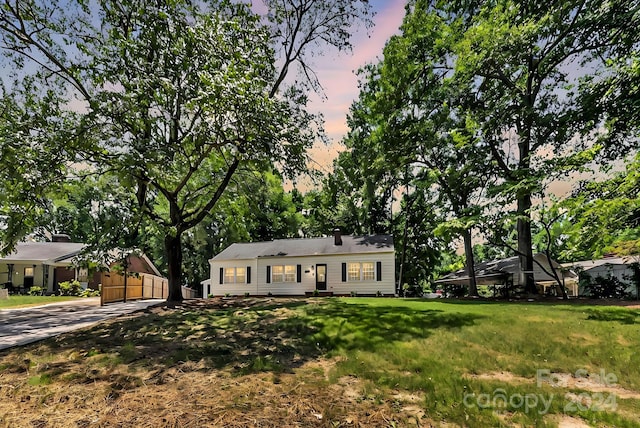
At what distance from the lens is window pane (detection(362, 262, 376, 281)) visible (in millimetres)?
23031

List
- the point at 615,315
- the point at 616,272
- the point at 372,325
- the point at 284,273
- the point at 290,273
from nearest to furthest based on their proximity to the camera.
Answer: the point at 372,325 → the point at 615,315 → the point at 290,273 → the point at 284,273 → the point at 616,272

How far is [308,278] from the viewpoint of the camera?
24375 millimetres

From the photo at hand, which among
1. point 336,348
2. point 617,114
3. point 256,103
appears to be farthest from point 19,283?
point 617,114

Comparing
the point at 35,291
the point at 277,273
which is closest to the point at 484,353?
the point at 277,273

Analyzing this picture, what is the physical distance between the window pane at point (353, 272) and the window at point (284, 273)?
157 inches

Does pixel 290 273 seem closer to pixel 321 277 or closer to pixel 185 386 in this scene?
pixel 321 277

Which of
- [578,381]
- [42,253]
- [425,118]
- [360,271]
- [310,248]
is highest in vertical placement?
[425,118]

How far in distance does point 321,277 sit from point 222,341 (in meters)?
17.3

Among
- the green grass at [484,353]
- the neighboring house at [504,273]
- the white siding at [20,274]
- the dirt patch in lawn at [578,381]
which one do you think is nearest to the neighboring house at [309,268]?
the neighboring house at [504,273]

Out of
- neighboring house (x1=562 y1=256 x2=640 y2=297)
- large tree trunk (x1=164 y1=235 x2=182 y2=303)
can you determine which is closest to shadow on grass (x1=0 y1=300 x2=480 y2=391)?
large tree trunk (x1=164 y1=235 x2=182 y2=303)

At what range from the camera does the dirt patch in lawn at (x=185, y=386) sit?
12.3 ft

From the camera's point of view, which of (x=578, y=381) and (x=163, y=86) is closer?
(x=578, y=381)

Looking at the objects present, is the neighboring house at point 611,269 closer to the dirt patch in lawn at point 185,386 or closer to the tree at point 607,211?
the tree at point 607,211

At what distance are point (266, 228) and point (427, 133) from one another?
23.3 m
